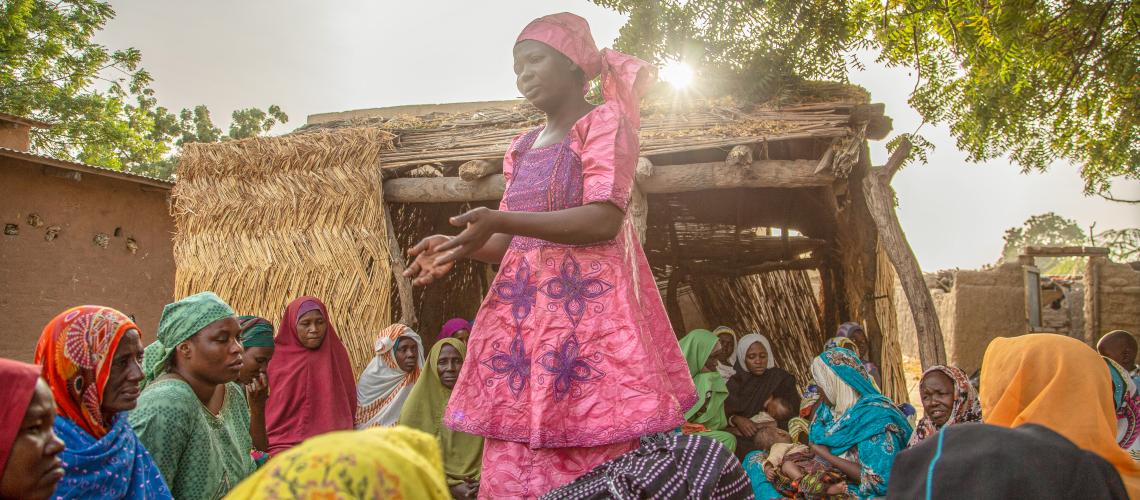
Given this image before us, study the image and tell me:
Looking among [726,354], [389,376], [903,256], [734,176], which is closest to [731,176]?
[734,176]

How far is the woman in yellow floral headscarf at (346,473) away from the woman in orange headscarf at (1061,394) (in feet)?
5.64

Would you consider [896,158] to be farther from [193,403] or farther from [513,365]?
[193,403]

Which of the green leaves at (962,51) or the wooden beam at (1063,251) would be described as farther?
the wooden beam at (1063,251)

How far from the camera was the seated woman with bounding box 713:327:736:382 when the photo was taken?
6750mm

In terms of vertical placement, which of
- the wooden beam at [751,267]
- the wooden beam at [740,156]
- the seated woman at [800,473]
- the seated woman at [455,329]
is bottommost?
the seated woman at [800,473]

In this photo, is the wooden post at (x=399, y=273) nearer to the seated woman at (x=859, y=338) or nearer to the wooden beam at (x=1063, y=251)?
the seated woman at (x=859, y=338)

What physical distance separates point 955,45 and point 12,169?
8300mm

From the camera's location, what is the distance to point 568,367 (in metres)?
2.22

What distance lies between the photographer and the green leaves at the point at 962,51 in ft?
17.1

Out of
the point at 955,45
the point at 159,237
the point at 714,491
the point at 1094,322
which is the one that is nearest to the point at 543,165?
the point at 714,491

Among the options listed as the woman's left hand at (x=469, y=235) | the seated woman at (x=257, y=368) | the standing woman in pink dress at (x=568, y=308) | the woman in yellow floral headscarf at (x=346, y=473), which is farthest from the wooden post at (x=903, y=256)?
the woman in yellow floral headscarf at (x=346, y=473)

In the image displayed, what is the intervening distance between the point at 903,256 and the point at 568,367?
354 centimetres

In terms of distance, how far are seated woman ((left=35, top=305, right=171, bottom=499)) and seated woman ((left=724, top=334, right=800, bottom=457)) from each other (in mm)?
4447

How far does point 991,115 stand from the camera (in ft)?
24.1
